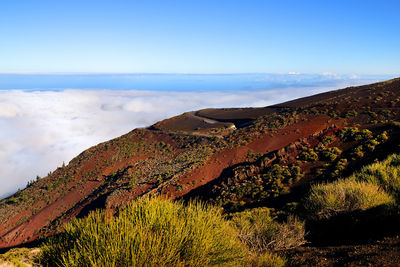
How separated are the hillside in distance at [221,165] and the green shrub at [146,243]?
1362 centimetres

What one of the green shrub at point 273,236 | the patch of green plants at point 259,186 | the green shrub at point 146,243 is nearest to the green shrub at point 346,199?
the green shrub at point 273,236

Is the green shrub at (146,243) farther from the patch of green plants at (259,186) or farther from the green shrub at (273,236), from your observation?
the patch of green plants at (259,186)

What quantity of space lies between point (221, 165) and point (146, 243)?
24.3m

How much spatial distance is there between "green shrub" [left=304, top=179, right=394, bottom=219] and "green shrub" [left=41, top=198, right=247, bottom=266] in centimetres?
711

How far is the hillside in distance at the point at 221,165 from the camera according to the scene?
19.4 meters

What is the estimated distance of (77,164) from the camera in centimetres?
4375

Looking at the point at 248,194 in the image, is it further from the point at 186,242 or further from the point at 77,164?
the point at 77,164

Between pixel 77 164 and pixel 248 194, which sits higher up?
pixel 248 194

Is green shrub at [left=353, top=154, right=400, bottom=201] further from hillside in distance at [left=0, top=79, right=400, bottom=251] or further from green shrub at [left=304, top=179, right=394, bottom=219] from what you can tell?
hillside in distance at [left=0, top=79, right=400, bottom=251]

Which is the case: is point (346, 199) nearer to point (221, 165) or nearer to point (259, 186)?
point (259, 186)

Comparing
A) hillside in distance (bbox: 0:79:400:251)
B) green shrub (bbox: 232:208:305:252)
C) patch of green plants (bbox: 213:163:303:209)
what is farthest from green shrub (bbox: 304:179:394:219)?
patch of green plants (bbox: 213:163:303:209)

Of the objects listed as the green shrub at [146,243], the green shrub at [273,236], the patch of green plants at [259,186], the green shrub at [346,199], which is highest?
the green shrub at [146,243]

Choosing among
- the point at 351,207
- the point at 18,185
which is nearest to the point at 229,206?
the point at 351,207

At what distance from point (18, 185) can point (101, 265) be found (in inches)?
7070
